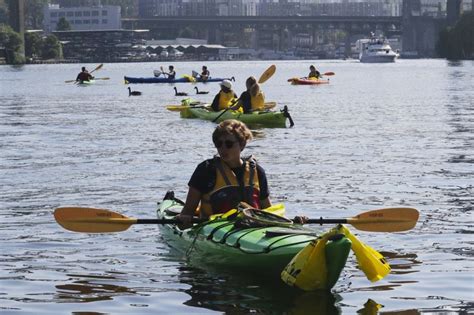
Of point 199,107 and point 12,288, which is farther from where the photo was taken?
point 199,107

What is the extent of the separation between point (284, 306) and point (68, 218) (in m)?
3.24

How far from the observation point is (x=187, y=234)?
1394 centimetres

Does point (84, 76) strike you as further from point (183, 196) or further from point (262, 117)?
point (183, 196)

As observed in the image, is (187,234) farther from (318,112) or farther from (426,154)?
(318,112)

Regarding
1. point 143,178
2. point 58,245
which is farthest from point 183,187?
point 58,245

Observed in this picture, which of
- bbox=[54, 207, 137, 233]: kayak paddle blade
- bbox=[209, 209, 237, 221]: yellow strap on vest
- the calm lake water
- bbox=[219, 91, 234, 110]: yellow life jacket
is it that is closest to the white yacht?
the calm lake water

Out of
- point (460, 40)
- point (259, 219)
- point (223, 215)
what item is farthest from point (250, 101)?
point (460, 40)

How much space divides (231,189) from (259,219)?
859mm

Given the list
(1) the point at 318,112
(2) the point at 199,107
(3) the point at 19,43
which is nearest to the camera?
(2) the point at 199,107

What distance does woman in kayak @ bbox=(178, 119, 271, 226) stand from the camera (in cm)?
1326

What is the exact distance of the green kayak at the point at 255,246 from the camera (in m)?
11.5

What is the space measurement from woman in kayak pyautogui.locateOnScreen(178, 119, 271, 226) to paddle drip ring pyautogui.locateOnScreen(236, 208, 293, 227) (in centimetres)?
61

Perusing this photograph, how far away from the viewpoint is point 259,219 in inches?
496

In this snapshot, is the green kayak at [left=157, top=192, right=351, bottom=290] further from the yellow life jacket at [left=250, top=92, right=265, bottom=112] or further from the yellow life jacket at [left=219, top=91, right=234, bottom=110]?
the yellow life jacket at [left=219, top=91, right=234, bottom=110]
